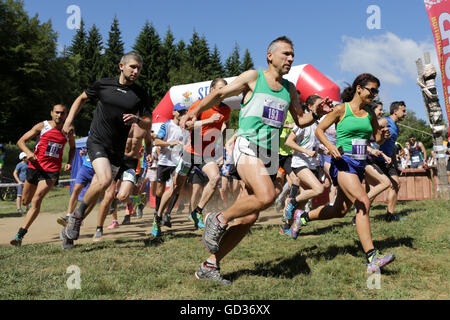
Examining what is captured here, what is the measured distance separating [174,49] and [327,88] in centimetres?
5447

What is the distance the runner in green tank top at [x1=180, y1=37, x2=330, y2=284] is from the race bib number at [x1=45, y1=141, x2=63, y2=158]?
356 cm

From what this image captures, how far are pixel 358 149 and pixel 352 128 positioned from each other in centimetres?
24

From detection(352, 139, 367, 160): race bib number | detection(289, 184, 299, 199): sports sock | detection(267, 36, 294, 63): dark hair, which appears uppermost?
detection(267, 36, 294, 63): dark hair

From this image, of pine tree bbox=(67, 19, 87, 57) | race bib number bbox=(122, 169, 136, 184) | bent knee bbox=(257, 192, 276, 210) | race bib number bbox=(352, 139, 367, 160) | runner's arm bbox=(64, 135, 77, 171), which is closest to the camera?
bent knee bbox=(257, 192, 276, 210)

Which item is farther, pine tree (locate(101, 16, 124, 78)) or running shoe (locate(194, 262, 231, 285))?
pine tree (locate(101, 16, 124, 78))

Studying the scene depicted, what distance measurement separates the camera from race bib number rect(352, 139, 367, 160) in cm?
402

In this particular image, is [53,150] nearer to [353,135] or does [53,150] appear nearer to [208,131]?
[208,131]

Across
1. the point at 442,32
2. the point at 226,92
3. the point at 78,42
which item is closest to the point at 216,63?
the point at 78,42

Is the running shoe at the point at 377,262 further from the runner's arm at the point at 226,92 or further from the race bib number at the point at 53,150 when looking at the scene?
the race bib number at the point at 53,150

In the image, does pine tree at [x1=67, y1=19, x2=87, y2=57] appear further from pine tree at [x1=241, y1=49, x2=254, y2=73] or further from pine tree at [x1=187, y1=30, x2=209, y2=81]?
pine tree at [x1=241, y1=49, x2=254, y2=73]

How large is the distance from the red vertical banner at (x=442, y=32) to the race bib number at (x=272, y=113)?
25.2 feet

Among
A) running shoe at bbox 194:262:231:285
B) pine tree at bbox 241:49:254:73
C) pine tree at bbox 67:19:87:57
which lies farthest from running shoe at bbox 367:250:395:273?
pine tree at bbox 67:19:87:57

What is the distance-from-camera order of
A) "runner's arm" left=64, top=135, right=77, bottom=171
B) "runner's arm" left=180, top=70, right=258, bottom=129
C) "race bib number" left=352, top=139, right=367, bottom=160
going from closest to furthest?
"runner's arm" left=180, top=70, right=258, bottom=129 < "race bib number" left=352, top=139, right=367, bottom=160 < "runner's arm" left=64, top=135, right=77, bottom=171

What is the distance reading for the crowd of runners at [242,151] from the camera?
331 centimetres
